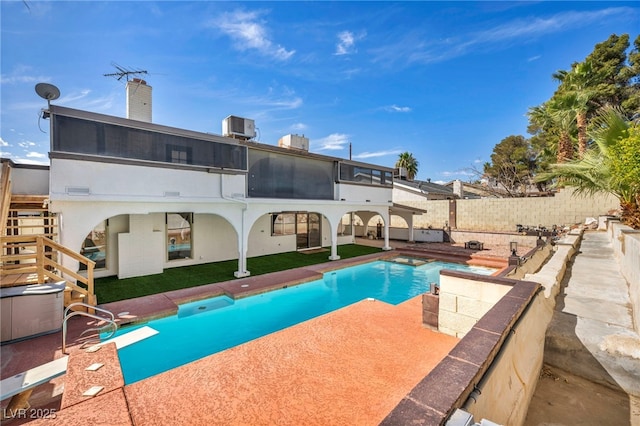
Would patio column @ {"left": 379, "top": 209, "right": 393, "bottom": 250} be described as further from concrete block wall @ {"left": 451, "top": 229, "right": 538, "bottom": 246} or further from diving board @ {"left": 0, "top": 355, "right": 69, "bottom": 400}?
diving board @ {"left": 0, "top": 355, "right": 69, "bottom": 400}

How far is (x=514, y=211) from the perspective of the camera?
68.8 feet

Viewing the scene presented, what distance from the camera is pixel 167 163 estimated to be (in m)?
9.62

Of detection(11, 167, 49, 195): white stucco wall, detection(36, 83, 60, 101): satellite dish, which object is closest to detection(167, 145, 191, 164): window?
detection(36, 83, 60, 101): satellite dish

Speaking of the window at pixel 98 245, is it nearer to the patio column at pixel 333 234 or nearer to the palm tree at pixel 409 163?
the patio column at pixel 333 234

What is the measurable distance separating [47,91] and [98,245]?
5.90 m

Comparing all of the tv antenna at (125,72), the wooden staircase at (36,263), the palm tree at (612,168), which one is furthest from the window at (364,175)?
the wooden staircase at (36,263)

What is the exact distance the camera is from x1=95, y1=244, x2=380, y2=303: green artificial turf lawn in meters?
9.12

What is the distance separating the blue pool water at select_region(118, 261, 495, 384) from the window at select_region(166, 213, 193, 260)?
4507 millimetres

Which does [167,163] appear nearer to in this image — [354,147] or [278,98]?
[278,98]

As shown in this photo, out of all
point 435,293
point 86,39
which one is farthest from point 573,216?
point 86,39

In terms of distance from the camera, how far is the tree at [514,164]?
109 ft

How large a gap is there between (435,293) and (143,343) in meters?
7.11

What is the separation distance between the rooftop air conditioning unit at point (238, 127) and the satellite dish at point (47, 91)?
5.52 meters

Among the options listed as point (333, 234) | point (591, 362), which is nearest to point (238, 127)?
point (333, 234)
